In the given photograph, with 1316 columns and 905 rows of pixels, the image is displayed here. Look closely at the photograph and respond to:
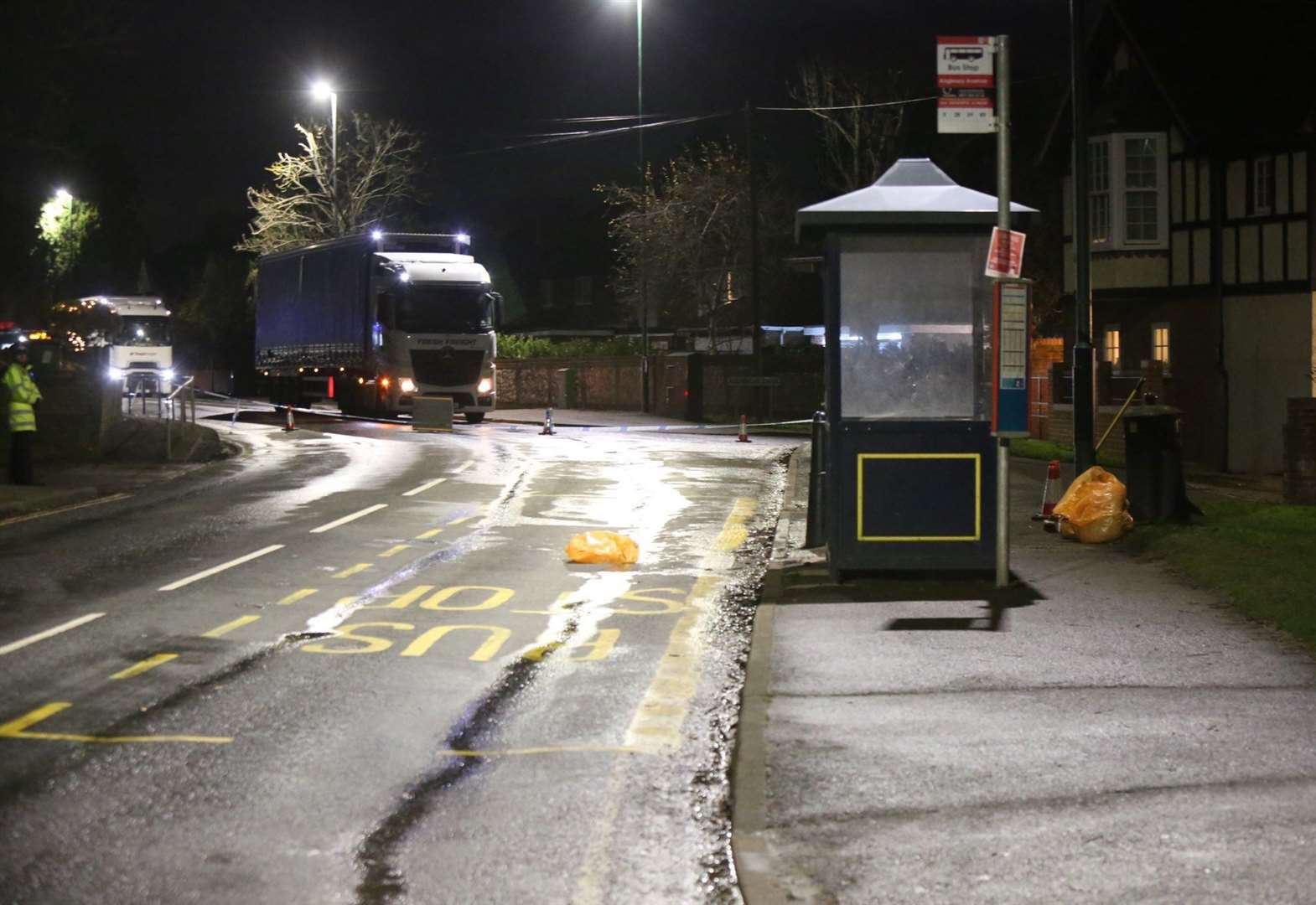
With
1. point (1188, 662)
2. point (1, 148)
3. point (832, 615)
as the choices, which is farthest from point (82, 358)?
point (1188, 662)

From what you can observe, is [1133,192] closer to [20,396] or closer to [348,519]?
[348,519]

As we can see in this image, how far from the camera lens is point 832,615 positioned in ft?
38.4

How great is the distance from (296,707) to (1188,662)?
5163mm

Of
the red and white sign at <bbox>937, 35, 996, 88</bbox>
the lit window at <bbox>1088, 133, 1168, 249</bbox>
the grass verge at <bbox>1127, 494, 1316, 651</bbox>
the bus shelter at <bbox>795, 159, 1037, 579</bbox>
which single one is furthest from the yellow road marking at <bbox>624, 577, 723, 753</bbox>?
the lit window at <bbox>1088, 133, 1168, 249</bbox>

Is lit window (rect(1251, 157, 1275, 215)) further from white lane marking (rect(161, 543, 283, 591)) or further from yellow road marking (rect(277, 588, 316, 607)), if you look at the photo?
yellow road marking (rect(277, 588, 316, 607))

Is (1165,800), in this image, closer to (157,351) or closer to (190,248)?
(157,351)

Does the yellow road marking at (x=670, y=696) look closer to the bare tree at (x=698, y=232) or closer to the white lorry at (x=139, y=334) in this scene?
the white lorry at (x=139, y=334)

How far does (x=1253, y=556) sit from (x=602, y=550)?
5645mm

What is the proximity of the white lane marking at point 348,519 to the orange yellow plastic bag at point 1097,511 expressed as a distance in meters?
7.64

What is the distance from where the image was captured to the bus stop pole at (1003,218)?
39.7ft

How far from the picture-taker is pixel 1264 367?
28719 mm

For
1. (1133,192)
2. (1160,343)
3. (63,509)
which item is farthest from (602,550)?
(1160,343)

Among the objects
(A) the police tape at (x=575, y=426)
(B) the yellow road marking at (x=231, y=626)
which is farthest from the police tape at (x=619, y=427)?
(B) the yellow road marking at (x=231, y=626)

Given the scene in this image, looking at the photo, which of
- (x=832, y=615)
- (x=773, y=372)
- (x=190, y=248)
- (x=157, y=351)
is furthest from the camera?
(x=190, y=248)
